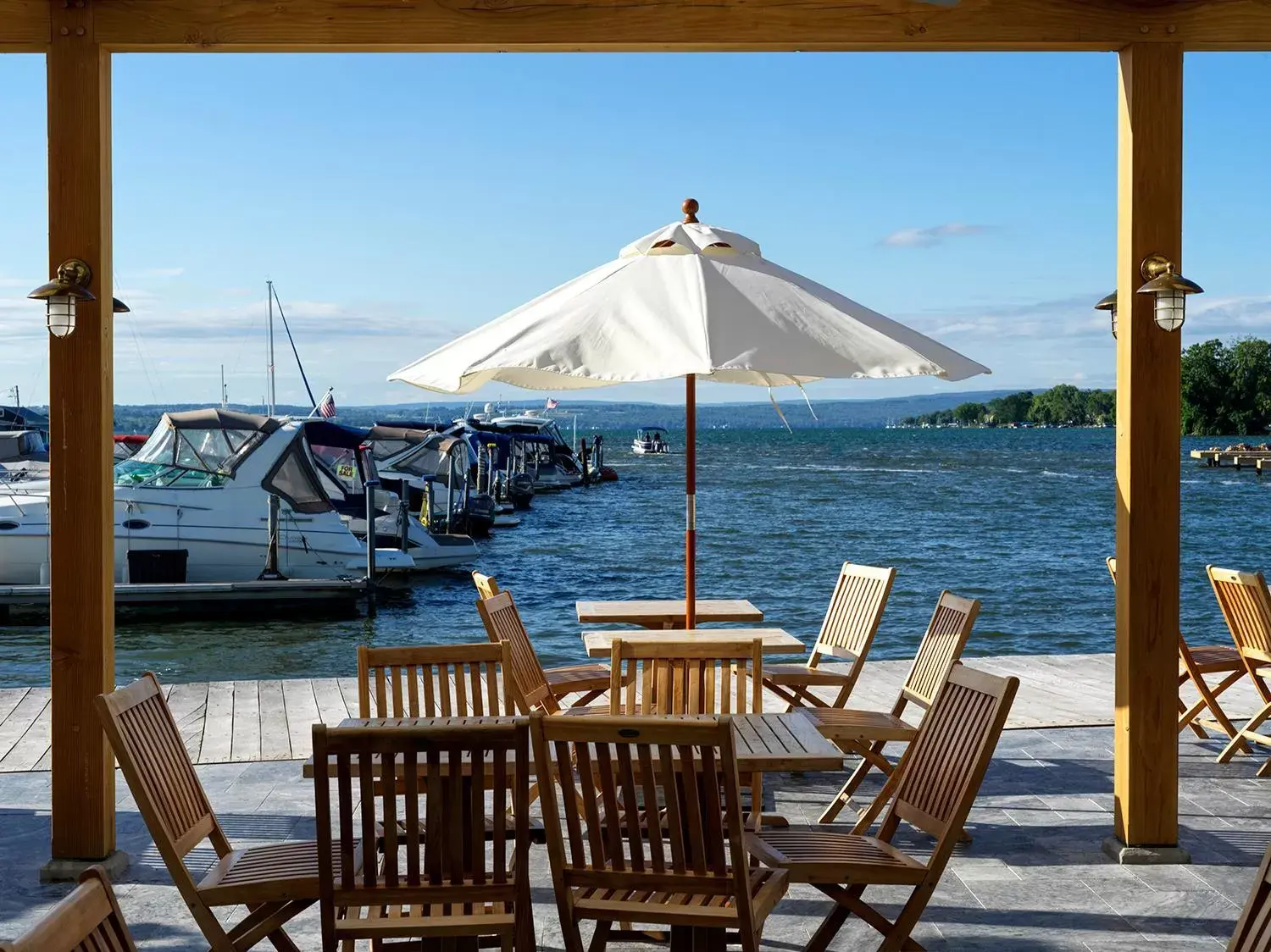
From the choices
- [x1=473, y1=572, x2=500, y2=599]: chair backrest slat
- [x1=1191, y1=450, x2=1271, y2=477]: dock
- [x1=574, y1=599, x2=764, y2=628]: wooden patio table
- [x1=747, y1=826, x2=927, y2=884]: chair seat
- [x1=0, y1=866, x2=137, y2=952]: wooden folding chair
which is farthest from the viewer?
[x1=1191, y1=450, x2=1271, y2=477]: dock

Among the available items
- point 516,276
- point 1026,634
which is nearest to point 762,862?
Result: point 1026,634

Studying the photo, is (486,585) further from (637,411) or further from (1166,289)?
(637,411)

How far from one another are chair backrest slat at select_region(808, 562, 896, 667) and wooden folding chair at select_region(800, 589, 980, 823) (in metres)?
0.48

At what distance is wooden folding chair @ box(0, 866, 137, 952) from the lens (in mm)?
1867

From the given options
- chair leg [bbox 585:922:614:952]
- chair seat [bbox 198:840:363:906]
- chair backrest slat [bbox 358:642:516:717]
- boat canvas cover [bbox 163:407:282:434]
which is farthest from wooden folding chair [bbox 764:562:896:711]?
boat canvas cover [bbox 163:407:282:434]

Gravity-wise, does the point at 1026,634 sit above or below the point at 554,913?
below

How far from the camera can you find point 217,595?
19.0 m

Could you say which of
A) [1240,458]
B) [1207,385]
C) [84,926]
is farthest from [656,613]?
[1207,385]

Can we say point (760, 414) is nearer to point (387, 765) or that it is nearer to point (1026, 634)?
point (1026, 634)

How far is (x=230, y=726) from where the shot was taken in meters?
7.12

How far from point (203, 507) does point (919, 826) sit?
57.0 feet

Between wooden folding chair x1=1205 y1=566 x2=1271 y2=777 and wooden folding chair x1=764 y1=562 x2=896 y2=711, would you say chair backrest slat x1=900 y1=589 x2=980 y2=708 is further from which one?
wooden folding chair x1=1205 y1=566 x2=1271 y2=777

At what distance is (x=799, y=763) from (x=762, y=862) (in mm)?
317

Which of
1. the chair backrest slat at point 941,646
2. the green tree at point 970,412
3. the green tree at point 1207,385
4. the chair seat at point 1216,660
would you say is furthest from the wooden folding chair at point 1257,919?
the green tree at point 970,412
